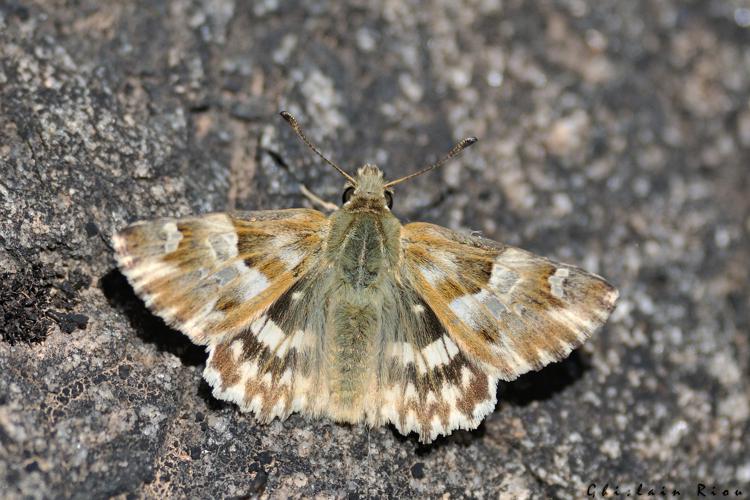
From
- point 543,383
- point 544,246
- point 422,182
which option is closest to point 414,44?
point 422,182

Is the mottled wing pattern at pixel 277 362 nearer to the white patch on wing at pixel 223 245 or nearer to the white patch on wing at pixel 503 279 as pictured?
the white patch on wing at pixel 223 245

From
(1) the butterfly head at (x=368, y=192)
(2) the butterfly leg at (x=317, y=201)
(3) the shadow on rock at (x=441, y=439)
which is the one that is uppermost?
(2) the butterfly leg at (x=317, y=201)

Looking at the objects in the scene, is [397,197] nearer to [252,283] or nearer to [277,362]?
[252,283]

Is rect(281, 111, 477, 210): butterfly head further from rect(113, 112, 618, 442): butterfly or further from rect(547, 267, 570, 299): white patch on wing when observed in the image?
rect(547, 267, 570, 299): white patch on wing

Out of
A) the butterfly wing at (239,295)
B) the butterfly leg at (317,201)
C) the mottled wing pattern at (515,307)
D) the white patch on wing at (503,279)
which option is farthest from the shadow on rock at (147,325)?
the white patch on wing at (503,279)

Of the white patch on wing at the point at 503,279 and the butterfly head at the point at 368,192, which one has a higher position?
the butterfly head at the point at 368,192

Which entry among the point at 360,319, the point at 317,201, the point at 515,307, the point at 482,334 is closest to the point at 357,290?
the point at 360,319

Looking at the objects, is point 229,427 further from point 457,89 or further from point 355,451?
point 457,89
